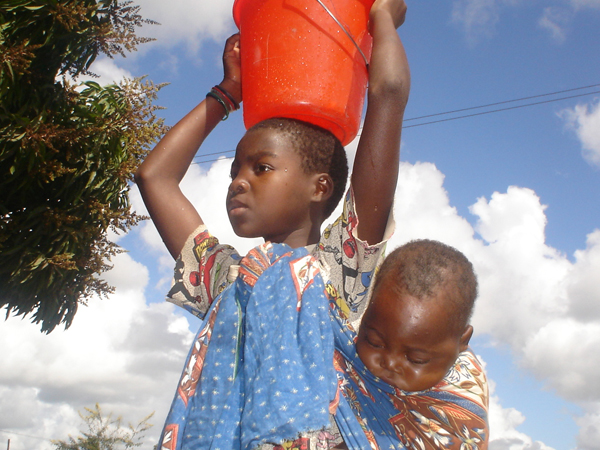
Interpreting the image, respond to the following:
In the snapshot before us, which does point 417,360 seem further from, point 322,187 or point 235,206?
point 235,206

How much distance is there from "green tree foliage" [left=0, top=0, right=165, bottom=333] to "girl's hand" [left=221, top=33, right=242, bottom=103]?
211 centimetres

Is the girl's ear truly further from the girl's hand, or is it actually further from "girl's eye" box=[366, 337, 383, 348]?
the girl's hand

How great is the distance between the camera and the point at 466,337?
5.56ft

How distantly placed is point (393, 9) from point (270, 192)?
817 millimetres

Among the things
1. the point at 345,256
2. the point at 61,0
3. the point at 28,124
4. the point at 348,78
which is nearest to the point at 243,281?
the point at 345,256

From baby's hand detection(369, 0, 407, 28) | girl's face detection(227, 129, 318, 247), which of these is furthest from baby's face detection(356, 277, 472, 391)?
baby's hand detection(369, 0, 407, 28)

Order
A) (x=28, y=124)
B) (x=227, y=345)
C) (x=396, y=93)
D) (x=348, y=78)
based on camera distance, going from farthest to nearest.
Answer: (x=28, y=124) → (x=348, y=78) → (x=396, y=93) → (x=227, y=345)

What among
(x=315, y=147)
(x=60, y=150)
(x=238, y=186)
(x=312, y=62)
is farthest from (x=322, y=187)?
(x=60, y=150)

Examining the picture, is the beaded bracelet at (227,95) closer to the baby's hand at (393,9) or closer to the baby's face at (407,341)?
the baby's hand at (393,9)

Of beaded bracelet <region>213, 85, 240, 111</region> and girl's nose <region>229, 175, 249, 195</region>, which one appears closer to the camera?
girl's nose <region>229, 175, 249, 195</region>

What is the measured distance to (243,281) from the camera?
4.73 ft

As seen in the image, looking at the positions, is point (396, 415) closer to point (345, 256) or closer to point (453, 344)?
point (453, 344)

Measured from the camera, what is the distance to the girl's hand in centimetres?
214

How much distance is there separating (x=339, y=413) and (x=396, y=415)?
249 mm
